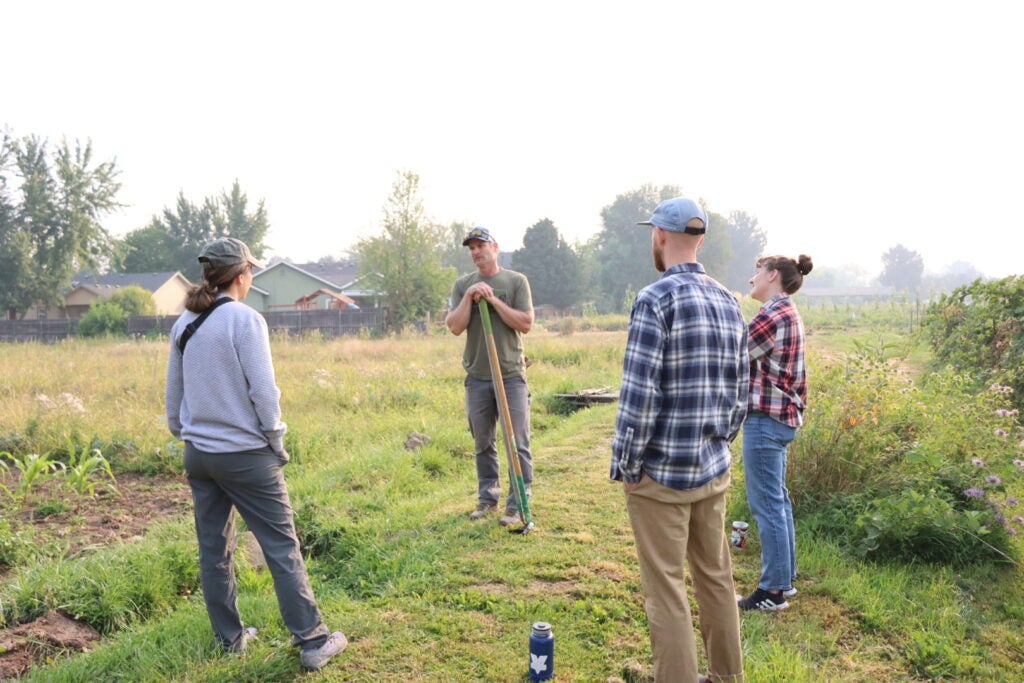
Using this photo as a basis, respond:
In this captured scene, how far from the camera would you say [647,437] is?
246 cm

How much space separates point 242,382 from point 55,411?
270 inches

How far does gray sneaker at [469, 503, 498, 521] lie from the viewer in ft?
16.9

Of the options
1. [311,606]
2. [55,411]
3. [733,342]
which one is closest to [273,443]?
[311,606]

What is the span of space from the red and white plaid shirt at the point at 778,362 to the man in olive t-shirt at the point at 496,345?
177 centimetres

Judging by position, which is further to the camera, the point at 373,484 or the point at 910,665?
the point at 373,484

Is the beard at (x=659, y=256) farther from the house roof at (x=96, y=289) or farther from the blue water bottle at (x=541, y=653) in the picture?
the house roof at (x=96, y=289)

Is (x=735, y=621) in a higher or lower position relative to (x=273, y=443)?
lower

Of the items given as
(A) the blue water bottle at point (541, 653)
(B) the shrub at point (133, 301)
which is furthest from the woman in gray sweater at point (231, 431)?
(B) the shrub at point (133, 301)

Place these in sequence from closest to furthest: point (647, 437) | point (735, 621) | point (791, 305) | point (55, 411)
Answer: point (647, 437) → point (735, 621) → point (791, 305) → point (55, 411)

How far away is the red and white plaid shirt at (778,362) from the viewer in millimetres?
3447

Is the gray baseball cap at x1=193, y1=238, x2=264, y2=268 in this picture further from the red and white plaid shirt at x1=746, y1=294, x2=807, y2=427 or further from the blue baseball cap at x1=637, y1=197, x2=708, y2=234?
the red and white plaid shirt at x1=746, y1=294, x2=807, y2=427

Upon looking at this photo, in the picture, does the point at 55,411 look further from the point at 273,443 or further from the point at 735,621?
the point at 735,621

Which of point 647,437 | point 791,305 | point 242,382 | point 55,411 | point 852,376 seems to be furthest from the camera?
point 55,411

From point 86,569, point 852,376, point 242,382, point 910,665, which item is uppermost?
point 242,382
